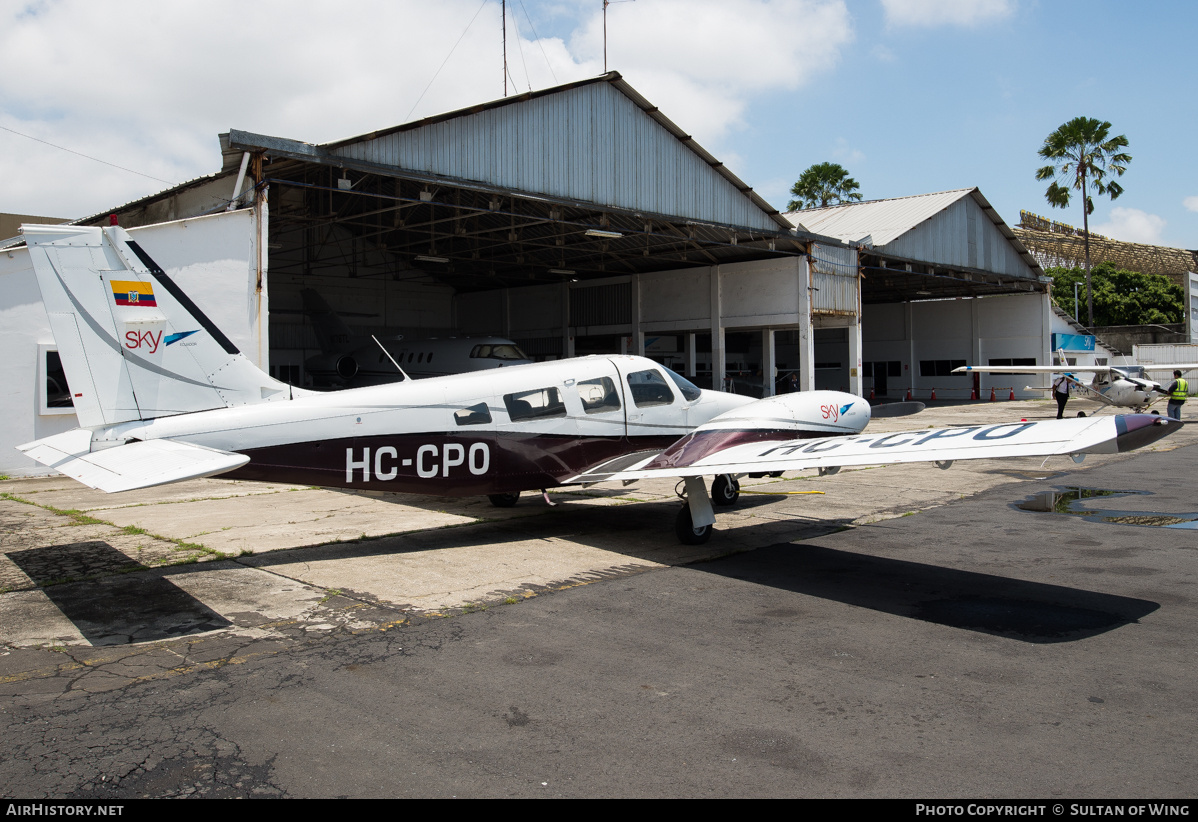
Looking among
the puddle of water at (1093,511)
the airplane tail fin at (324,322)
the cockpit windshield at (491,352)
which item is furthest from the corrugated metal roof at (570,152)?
the airplane tail fin at (324,322)

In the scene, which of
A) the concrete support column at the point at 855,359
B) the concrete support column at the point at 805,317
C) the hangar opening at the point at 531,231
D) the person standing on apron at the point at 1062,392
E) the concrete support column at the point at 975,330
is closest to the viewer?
the hangar opening at the point at 531,231

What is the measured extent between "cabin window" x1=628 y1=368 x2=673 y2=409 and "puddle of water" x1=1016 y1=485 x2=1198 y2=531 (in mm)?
6237

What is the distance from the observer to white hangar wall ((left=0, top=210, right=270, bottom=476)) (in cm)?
1598

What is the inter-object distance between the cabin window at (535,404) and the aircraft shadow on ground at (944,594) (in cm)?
Answer: 294

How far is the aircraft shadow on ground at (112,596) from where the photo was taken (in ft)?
22.2

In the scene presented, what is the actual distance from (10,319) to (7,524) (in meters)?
6.61

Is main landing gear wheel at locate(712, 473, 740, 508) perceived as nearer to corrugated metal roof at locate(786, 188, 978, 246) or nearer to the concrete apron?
the concrete apron

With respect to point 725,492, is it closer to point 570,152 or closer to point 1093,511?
point 1093,511

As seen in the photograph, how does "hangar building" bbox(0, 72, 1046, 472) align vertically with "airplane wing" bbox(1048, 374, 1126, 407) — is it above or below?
above

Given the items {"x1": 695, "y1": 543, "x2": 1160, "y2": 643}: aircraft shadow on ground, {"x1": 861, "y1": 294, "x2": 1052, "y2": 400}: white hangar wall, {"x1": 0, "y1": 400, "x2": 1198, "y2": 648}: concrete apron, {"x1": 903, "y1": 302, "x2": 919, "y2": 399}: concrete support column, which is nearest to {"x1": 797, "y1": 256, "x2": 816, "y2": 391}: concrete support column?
{"x1": 0, "y1": 400, "x2": 1198, "y2": 648}: concrete apron

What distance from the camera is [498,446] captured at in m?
10.1

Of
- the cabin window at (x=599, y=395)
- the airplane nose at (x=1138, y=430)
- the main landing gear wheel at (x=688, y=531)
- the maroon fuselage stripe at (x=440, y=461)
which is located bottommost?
the main landing gear wheel at (x=688, y=531)

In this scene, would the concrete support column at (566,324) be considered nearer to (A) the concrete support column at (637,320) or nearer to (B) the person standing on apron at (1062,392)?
(A) the concrete support column at (637,320)
